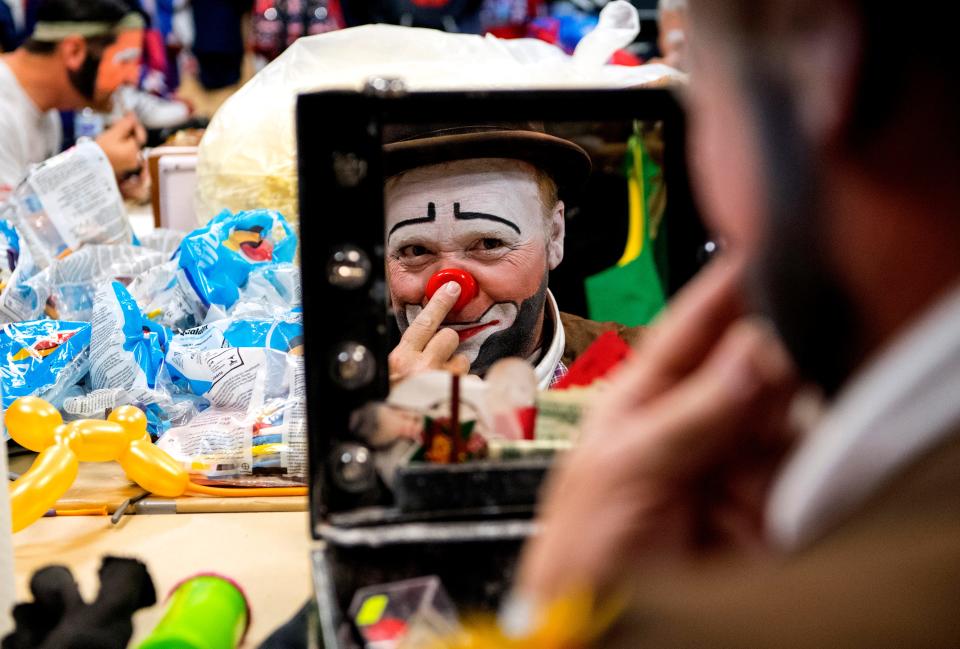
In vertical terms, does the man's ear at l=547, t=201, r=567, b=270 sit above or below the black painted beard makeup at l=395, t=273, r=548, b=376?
above

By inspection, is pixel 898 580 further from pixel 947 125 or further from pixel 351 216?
pixel 351 216

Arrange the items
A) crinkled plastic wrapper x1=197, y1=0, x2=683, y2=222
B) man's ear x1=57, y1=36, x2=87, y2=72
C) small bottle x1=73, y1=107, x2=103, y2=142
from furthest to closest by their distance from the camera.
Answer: small bottle x1=73, y1=107, x2=103, y2=142 < man's ear x1=57, y1=36, x2=87, y2=72 < crinkled plastic wrapper x1=197, y1=0, x2=683, y2=222

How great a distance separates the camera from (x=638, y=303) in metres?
0.62

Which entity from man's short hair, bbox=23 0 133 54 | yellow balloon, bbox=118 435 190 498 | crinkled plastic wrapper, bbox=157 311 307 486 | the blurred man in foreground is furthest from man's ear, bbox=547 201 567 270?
man's short hair, bbox=23 0 133 54

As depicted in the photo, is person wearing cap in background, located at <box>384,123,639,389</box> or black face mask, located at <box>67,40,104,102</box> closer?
person wearing cap in background, located at <box>384,123,639,389</box>

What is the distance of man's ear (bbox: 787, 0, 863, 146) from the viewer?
0.59 ft

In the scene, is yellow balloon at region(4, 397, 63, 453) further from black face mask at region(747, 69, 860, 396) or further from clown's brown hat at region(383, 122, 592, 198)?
black face mask at region(747, 69, 860, 396)

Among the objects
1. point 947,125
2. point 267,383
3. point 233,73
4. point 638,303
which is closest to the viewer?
point 947,125

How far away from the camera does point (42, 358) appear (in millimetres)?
931

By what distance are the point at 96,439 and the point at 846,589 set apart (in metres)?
0.62

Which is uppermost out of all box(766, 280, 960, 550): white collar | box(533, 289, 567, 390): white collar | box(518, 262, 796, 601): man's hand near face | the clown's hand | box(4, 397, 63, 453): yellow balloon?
box(766, 280, 960, 550): white collar

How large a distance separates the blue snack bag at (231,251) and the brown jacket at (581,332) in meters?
0.47

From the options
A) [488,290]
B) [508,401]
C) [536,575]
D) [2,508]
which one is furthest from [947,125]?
[488,290]

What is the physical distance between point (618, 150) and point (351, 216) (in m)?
0.62
